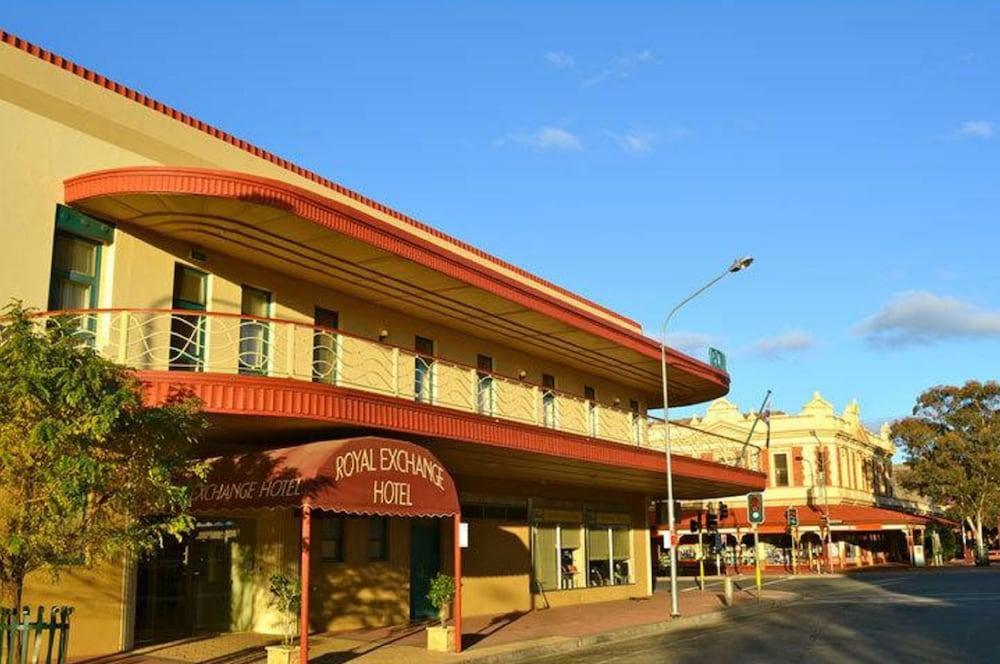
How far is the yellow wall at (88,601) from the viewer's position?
14531 millimetres

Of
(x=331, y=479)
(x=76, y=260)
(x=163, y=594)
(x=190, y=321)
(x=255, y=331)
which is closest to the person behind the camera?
(x=331, y=479)

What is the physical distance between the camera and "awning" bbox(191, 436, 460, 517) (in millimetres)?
14680

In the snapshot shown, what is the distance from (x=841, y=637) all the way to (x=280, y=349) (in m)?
12.0

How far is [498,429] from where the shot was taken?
64.7 feet

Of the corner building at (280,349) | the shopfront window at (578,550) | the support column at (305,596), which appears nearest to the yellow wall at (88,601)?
the corner building at (280,349)

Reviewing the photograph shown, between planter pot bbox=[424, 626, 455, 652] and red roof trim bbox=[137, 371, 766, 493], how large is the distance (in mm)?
3426

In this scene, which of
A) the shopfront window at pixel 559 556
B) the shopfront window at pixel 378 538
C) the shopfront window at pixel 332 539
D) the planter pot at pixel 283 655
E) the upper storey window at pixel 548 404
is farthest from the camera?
the shopfront window at pixel 559 556

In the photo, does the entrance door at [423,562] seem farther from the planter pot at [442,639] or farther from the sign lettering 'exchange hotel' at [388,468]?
the sign lettering 'exchange hotel' at [388,468]

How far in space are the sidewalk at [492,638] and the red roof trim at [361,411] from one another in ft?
12.2

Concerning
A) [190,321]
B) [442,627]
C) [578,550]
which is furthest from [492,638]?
[578,550]

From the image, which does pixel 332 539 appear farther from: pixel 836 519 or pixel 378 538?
pixel 836 519

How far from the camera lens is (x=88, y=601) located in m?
15.1

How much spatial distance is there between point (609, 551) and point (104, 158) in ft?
67.3

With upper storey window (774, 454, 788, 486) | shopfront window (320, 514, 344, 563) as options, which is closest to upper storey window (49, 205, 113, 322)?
shopfront window (320, 514, 344, 563)
